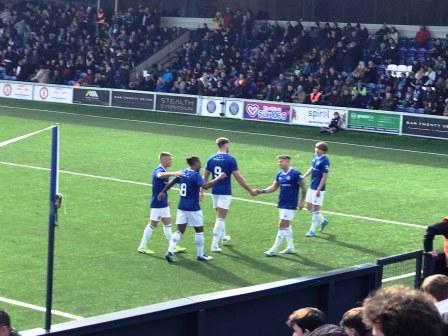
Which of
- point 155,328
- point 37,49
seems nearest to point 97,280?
point 155,328

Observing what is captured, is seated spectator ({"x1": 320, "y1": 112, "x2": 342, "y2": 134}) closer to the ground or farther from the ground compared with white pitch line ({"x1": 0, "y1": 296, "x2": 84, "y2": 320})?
farther from the ground

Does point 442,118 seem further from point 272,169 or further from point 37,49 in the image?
point 37,49

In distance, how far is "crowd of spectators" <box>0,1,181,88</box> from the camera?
50156 mm

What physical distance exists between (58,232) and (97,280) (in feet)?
12.6

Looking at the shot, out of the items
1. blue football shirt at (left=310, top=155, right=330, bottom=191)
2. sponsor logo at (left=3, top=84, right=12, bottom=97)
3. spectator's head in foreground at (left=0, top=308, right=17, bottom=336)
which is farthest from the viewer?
sponsor logo at (left=3, top=84, right=12, bottom=97)

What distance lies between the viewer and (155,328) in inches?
289

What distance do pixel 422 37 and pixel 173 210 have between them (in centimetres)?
2600

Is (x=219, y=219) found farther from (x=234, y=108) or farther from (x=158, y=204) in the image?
(x=234, y=108)

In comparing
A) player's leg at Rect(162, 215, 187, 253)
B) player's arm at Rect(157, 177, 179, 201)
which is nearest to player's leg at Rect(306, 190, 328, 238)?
player's leg at Rect(162, 215, 187, 253)

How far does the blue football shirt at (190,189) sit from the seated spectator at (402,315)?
41.7ft

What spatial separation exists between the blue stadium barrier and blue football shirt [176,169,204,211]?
307 inches

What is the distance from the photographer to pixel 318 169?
19.7 m

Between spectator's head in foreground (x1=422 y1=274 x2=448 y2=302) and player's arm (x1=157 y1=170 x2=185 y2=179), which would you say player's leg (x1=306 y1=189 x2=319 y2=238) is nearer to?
player's arm (x1=157 y1=170 x2=185 y2=179)

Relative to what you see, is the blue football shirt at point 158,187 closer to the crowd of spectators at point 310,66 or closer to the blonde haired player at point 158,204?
the blonde haired player at point 158,204
